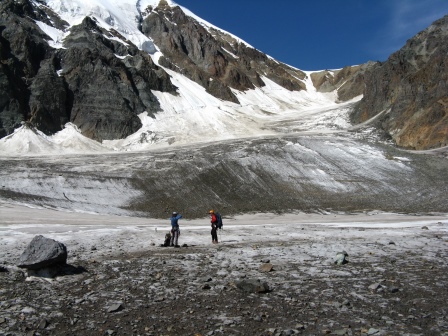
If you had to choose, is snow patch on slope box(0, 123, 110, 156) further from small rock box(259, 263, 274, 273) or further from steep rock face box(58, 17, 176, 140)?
small rock box(259, 263, 274, 273)

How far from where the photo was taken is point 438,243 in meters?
18.3

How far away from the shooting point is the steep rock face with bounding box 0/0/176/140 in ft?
302

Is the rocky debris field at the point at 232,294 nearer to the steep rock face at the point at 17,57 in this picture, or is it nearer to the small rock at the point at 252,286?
the small rock at the point at 252,286

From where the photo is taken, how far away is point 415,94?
82250mm

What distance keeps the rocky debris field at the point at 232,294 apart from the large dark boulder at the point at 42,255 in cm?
36

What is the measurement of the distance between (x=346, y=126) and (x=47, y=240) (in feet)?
295

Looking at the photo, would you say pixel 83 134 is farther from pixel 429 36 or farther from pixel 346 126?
pixel 429 36

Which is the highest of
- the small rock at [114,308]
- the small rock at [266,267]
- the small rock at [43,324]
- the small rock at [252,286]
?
the small rock at [266,267]

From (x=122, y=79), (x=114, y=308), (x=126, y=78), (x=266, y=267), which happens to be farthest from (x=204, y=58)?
(x=114, y=308)

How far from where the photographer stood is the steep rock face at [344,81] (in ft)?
509

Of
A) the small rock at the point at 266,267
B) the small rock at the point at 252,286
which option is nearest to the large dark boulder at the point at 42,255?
the small rock at the point at 252,286

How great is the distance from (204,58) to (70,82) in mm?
59179

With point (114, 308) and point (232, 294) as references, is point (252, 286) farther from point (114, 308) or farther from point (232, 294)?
point (114, 308)

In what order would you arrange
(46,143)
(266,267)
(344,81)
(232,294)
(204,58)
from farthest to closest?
(344,81)
(204,58)
(46,143)
(266,267)
(232,294)
